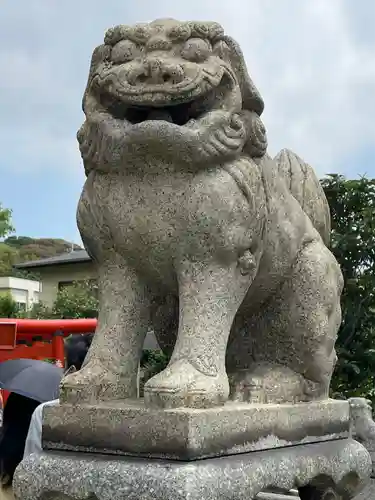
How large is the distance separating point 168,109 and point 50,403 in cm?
110

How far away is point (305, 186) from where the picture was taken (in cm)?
312

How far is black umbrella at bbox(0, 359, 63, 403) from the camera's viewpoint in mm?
3680

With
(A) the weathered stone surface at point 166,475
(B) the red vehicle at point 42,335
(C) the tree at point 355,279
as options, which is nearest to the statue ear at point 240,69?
(A) the weathered stone surface at point 166,475

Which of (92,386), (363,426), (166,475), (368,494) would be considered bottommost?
(368,494)

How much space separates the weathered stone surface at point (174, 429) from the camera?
212 centimetres

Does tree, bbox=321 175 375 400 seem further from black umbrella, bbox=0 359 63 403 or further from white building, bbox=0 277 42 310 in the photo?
white building, bbox=0 277 42 310

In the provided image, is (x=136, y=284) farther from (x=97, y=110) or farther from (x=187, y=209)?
(x=97, y=110)

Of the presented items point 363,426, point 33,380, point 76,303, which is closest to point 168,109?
point 33,380

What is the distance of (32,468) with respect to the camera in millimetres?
2387

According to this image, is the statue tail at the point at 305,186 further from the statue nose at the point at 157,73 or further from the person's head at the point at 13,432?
the person's head at the point at 13,432

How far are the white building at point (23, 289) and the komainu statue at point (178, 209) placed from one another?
28964 mm

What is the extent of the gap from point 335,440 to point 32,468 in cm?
117

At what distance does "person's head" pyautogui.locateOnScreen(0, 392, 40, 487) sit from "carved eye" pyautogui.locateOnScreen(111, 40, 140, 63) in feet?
6.49

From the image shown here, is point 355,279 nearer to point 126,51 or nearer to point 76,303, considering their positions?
point 126,51
